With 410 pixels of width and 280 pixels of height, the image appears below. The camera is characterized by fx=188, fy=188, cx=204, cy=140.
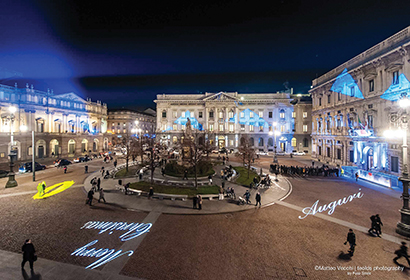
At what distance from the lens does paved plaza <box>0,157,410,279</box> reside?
25.1ft

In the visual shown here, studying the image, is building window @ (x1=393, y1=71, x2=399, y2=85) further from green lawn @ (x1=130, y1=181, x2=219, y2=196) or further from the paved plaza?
green lawn @ (x1=130, y1=181, x2=219, y2=196)

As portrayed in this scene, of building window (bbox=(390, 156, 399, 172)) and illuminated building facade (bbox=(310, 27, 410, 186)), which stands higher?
illuminated building facade (bbox=(310, 27, 410, 186))

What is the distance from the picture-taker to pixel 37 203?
48.6ft

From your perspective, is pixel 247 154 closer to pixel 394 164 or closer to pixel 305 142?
pixel 394 164

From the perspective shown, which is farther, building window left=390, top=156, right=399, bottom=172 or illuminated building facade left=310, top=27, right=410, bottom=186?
building window left=390, top=156, right=399, bottom=172

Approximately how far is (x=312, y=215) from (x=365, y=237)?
10.3 feet

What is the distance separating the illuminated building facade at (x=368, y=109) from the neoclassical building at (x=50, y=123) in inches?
2151

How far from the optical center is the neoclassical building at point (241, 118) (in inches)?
2297

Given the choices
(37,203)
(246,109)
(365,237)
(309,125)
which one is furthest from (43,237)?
(309,125)

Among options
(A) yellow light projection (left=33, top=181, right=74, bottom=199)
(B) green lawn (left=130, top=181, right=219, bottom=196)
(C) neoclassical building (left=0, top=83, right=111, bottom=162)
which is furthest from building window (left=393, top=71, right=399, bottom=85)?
(C) neoclassical building (left=0, top=83, right=111, bottom=162)

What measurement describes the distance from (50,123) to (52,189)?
35.4 meters

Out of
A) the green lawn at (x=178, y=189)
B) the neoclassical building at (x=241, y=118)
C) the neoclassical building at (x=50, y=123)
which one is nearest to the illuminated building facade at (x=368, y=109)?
the green lawn at (x=178, y=189)

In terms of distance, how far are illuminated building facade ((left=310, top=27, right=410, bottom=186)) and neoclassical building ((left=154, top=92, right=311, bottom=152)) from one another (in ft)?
61.4

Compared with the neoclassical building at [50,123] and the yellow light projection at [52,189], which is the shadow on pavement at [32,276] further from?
the neoclassical building at [50,123]
